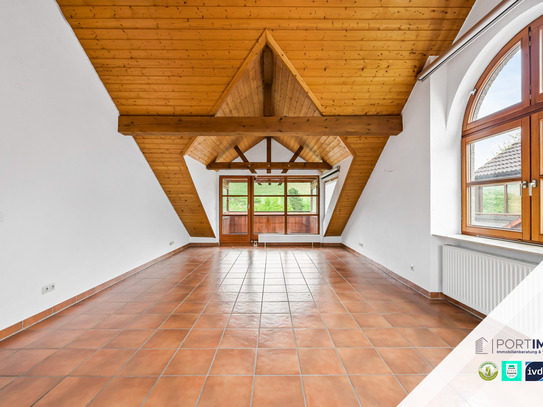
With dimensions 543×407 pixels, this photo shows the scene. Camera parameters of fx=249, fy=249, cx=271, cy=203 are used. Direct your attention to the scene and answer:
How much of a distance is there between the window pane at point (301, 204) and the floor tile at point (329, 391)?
262 inches

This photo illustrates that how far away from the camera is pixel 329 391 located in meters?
1.74

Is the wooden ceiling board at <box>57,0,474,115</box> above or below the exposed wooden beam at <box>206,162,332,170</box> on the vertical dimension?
above

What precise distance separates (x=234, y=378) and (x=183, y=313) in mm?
1382

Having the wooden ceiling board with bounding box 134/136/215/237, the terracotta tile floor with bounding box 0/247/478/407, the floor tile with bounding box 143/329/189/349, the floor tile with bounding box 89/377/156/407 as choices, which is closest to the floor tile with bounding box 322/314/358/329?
the terracotta tile floor with bounding box 0/247/478/407

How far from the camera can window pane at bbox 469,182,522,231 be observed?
2.56 meters

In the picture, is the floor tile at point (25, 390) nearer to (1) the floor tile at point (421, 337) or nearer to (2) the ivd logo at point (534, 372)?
(1) the floor tile at point (421, 337)

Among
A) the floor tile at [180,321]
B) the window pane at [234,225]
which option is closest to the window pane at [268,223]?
the window pane at [234,225]

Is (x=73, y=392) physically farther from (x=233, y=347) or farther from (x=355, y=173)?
(x=355, y=173)

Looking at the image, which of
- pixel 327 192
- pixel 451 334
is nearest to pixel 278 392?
pixel 451 334

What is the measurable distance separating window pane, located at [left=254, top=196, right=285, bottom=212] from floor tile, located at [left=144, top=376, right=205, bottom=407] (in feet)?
21.9

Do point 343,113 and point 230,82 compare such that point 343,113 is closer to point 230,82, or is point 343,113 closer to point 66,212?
point 230,82

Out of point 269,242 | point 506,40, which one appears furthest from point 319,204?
point 506,40

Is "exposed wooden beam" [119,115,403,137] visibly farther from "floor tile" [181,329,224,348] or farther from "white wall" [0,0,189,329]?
"floor tile" [181,329,224,348]

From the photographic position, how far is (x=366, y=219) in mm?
5742
